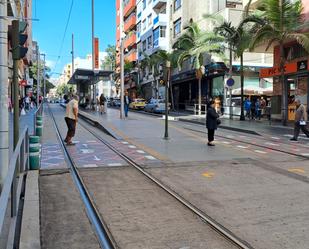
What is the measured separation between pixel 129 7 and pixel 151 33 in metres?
20.2

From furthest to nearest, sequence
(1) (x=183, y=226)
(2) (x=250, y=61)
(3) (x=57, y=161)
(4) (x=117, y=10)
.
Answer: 1. (4) (x=117, y=10)
2. (2) (x=250, y=61)
3. (3) (x=57, y=161)
4. (1) (x=183, y=226)

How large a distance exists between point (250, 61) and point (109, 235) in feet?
129

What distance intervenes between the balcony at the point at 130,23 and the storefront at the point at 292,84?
2067 inches

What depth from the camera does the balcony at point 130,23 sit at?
81.9 meters

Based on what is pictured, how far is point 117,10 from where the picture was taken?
99.8m

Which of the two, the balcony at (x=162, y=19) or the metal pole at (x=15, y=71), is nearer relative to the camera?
the metal pole at (x=15, y=71)

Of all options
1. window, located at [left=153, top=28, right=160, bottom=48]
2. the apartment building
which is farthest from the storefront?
window, located at [left=153, top=28, right=160, bottom=48]

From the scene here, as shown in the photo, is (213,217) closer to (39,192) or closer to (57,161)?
(39,192)

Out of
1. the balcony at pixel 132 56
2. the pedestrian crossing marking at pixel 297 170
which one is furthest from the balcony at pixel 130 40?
the pedestrian crossing marking at pixel 297 170

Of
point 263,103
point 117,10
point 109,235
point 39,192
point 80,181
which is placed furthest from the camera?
point 117,10

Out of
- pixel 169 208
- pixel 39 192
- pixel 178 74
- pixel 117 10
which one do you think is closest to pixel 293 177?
pixel 169 208

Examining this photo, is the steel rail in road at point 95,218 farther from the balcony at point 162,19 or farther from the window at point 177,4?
the balcony at point 162,19

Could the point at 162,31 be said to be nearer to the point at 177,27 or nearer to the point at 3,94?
the point at 177,27

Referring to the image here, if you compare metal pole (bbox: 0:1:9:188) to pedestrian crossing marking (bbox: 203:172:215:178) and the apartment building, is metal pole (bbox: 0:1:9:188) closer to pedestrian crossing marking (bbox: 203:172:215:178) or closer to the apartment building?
pedestrian crossing marking (bbox: 203:172:215:178)
